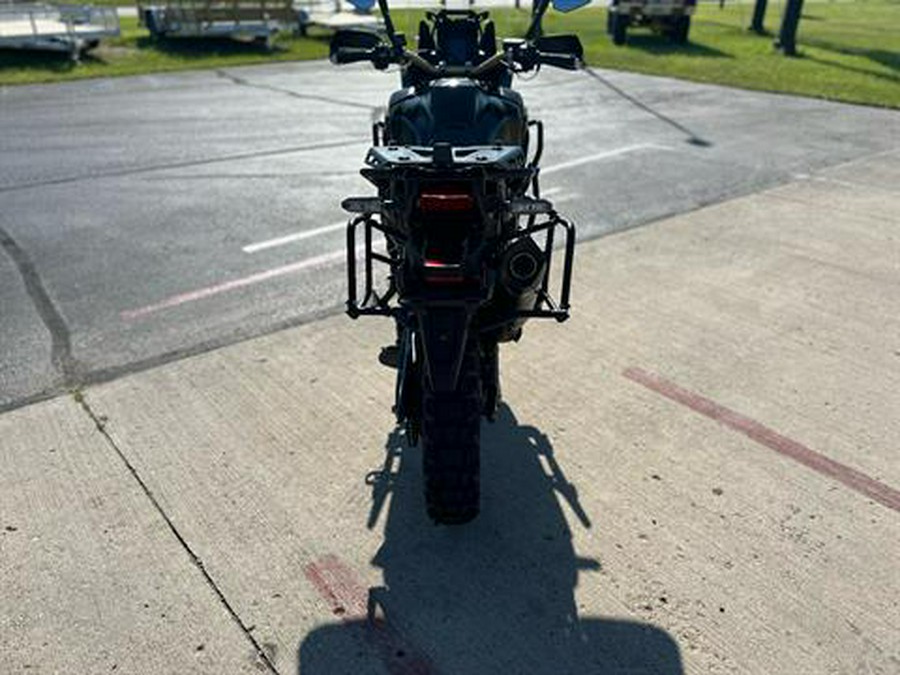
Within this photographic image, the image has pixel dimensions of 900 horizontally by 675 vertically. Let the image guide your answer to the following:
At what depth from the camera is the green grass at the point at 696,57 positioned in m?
16.1

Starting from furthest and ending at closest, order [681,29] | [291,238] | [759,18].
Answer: [759,18] < [681,29] < [291,238]

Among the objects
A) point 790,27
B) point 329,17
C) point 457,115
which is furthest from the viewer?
point 329,17

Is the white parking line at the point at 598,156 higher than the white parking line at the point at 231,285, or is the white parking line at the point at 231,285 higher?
the white parking line at the point at 598,156

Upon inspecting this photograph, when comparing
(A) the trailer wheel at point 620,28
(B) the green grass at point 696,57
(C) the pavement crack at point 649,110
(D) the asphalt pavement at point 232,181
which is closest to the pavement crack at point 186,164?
(D) the asphalt pavement at point 232,181

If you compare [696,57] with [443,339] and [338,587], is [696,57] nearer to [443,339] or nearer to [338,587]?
[443,339]

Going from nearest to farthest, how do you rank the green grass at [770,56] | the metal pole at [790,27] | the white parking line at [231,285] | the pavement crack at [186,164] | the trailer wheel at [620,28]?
the white parking line at [231,285]
the pavement crack at [186,164]
the green grass at [770,56]
the metal pole at [790,27]
the trailer wheel at [620,28]

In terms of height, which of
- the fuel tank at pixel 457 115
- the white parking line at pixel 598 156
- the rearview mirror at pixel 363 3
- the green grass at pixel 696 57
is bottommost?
the white parking line at pixel 598 156

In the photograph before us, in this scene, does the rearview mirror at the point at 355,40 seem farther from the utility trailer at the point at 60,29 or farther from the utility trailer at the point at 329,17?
the utility trailer at the point at 329,17

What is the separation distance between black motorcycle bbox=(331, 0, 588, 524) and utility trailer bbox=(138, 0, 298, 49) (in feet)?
61.6

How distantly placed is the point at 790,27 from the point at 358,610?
21056 mm

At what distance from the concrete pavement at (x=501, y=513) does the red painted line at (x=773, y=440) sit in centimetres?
2

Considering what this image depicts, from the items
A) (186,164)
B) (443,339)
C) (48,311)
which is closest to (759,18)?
(186,164)

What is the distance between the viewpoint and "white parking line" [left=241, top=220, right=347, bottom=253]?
22.9 ft

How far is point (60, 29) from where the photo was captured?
62.0ft
